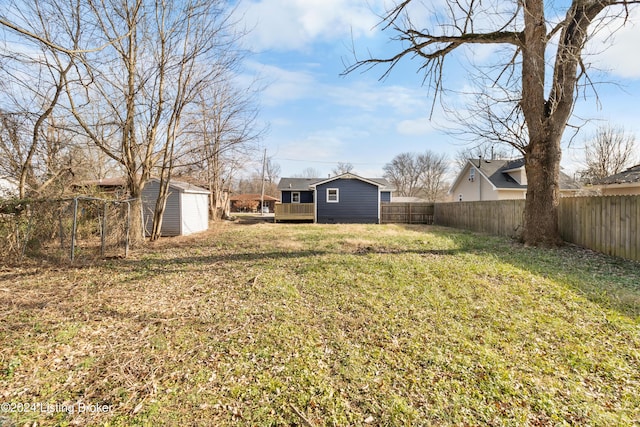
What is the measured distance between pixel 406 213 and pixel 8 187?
18850mm

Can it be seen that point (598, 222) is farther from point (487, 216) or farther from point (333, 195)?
point (333, 195)

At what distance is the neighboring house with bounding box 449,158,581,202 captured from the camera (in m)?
18.0

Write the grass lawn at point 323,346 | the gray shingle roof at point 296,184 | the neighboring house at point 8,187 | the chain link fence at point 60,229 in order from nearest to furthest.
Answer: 1. the grass lawn at point 323,346
2. the chain link fence at point 60,229
3. the neighboring house at point 8,187
4. the gray shingle roof at point 296,184

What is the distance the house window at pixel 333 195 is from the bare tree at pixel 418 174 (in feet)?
104

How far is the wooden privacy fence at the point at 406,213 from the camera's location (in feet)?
63.9

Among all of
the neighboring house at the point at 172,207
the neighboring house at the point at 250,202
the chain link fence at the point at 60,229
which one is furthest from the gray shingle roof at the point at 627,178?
the neighboring house at the point at 250,202

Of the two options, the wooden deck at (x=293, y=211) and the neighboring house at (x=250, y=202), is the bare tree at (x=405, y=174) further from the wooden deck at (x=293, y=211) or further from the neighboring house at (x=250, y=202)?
the wooden deck at (x=293, y=211)

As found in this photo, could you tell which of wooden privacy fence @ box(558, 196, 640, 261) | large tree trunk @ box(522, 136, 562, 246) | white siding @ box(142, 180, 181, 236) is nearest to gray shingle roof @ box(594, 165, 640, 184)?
wooden privacy fence @ box(558, 196, 640, 261)

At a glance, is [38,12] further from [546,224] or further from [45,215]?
[546,224]

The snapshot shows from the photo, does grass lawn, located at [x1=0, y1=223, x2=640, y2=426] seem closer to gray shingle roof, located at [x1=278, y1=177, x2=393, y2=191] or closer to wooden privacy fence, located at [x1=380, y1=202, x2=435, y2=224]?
wooden privacy fence, located at [x1=380, y1=202, x2=435, y2=224]

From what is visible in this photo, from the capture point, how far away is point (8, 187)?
25.9 feet

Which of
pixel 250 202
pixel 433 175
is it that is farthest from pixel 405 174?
pixel 250 202

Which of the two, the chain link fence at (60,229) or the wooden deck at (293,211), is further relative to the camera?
the wooden deck at (293,211)

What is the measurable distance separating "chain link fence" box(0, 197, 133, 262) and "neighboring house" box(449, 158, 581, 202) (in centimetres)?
1959
